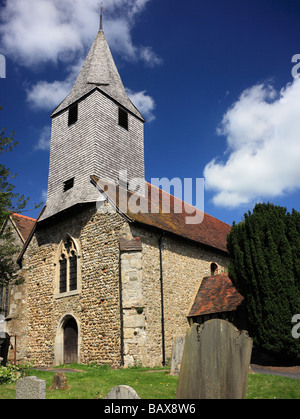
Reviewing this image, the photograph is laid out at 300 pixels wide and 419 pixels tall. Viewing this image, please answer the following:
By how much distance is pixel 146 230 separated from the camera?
1494 cm

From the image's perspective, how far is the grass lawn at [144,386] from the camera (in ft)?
24.6

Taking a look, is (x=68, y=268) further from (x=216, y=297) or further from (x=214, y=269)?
(x=214, y=269)

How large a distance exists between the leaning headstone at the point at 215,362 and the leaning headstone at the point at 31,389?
8.44 feet

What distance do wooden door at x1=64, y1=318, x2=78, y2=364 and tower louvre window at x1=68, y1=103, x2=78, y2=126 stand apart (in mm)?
11002

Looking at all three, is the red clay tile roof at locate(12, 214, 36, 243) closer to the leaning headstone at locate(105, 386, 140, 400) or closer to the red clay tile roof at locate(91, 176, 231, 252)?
the red clay tile roof at locate(91, 176, 231, 252)

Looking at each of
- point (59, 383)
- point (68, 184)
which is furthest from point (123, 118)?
point (59, 383)

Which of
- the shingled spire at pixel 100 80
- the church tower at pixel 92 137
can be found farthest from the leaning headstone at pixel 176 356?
the shingled spire at pixel 100 80

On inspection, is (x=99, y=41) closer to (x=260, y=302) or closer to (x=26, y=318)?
(x=26, y=318)

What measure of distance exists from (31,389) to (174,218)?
1334 cm

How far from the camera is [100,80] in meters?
20.1

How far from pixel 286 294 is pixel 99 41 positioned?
65.0 feet

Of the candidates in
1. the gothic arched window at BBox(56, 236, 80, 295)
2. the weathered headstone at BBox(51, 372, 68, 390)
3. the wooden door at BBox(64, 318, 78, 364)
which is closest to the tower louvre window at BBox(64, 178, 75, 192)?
the gothic arched window at BBox(56, 236, 80, 295)

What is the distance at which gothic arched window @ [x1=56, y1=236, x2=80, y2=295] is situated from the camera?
51.3 ft
